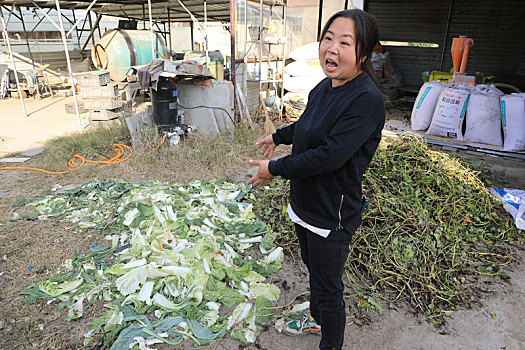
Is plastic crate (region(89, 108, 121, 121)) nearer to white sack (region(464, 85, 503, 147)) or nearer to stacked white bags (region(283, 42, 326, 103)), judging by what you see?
stacked white bags (region(283, 42, 326, 103))

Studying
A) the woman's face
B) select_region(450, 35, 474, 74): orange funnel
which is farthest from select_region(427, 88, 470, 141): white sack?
the woman's face

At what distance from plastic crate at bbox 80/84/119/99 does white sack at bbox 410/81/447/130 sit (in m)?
5.89

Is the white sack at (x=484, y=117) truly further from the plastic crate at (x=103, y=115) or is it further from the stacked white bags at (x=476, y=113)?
the plastic crate at (x=103, y=115)

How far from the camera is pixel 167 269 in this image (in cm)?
251

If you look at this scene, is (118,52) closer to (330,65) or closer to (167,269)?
(167,269)

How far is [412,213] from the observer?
9.80ft

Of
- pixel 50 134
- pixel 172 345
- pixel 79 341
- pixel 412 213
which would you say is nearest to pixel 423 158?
pixel 412 213

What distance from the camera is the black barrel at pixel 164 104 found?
5.51 metres

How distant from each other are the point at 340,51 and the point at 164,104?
4.70 metres

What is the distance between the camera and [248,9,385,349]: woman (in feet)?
4.48

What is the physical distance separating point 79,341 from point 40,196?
2.49m

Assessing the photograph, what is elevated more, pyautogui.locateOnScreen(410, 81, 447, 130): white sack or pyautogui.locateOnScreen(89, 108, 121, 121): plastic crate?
pyautogui.locateOnScreen(410, 81, 447, 130): white sack

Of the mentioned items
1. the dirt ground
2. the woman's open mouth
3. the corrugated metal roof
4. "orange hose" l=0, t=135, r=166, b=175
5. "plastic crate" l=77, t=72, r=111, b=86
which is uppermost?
the corrugated metal roof

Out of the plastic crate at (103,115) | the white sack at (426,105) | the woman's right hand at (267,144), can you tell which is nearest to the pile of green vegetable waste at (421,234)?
the woman's right hand at (267,144)
